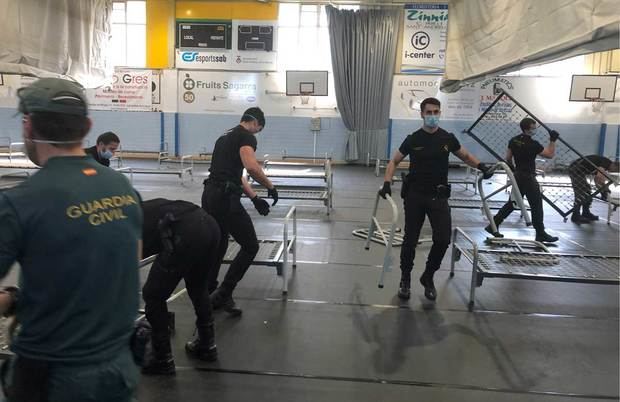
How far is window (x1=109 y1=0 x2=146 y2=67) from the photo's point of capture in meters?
15.8

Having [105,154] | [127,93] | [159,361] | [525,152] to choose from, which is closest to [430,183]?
[159,361]

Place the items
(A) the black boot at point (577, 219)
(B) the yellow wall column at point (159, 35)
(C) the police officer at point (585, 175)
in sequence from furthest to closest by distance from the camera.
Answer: (B) the yellow wall column at point (159, 35), (A) the black boot at point (577, 219), (C) the police officer at point (585, 175)

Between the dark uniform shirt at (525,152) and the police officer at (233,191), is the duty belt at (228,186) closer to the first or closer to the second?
the police officer at (233,191)

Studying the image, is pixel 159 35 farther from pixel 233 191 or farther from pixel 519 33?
pixel 233 191

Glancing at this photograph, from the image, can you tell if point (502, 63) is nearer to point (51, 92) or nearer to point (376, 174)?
point (51, 92)

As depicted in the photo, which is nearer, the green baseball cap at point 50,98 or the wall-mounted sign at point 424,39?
the green baseball cap at point 50,98

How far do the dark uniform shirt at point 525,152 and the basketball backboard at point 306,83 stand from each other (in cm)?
891

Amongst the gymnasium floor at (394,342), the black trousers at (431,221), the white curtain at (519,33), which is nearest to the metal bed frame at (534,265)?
the gymnasium floor at (394,342)

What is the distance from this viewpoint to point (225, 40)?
51.1 ft

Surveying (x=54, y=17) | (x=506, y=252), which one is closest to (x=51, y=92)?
(x=506, y=252)

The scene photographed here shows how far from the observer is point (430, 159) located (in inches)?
165

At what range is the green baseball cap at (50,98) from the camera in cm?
134

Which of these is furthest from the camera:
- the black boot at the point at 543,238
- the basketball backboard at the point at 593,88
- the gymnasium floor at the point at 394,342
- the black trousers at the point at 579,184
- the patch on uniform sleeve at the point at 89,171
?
the basketball backboard at the point at 593,88

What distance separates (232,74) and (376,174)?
19.3ft
